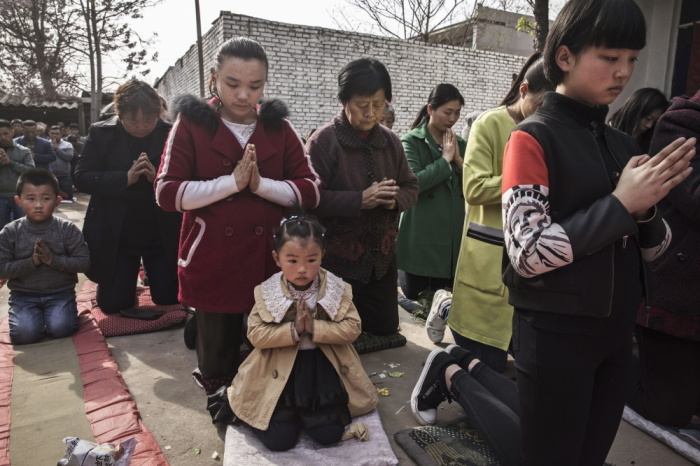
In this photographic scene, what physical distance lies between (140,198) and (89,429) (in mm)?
2065

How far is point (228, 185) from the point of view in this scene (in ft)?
8.28

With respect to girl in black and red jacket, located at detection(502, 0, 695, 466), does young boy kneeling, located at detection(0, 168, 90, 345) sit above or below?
below

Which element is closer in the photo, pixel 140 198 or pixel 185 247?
pixel 185 247

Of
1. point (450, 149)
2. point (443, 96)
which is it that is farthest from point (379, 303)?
point (443, 96)

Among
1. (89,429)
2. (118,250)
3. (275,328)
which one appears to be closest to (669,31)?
(275,328)

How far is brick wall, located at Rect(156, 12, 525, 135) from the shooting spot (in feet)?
35.2

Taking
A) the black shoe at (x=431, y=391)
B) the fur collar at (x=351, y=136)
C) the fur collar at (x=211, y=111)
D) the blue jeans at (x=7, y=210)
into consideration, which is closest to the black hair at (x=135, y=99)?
the fur collar at (x=211, y=111)

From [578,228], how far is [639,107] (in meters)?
2.46

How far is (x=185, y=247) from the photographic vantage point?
269 centimetres

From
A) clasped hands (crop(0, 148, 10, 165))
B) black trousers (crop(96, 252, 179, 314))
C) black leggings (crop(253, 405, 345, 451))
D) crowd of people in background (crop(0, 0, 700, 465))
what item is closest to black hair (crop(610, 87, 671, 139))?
crowd of people in background (crop(0, 0, 700, 465))

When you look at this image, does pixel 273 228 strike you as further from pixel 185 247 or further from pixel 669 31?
pixel 669 31

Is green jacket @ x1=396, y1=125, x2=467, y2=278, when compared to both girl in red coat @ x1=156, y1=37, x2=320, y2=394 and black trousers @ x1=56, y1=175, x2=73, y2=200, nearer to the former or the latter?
girl in red coat @ x1=156, y1=37, x2=320, y2=394

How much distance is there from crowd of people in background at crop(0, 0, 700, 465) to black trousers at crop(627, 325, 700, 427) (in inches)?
0.4

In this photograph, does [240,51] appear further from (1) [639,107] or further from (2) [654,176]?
(1) [639,107]
